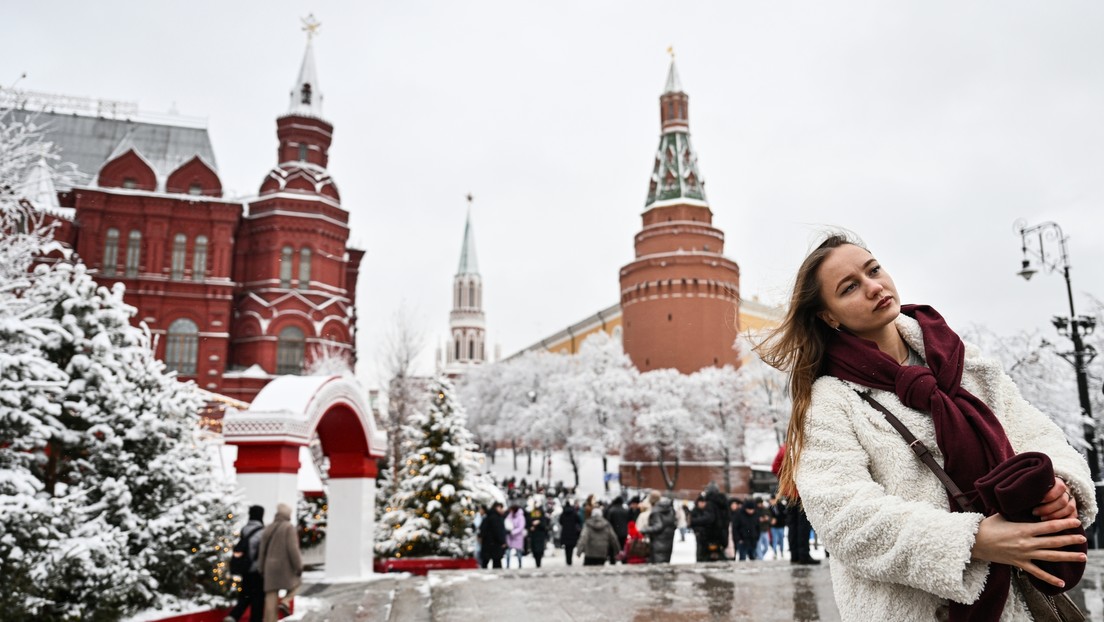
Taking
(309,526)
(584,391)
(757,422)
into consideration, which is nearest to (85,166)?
(584,391)

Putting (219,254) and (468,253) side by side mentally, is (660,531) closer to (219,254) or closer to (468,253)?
(219,254)

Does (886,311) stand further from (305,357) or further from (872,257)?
(305,357)

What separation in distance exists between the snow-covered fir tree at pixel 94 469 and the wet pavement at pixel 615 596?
1.84 m

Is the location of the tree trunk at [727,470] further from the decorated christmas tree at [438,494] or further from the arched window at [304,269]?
the decorated christmas tree at [438,494]

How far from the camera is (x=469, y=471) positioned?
672 inches

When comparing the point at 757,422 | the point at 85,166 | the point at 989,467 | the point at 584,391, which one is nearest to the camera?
the point at 989,467

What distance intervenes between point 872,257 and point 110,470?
9127 millimetres

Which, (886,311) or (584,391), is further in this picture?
(584,391)

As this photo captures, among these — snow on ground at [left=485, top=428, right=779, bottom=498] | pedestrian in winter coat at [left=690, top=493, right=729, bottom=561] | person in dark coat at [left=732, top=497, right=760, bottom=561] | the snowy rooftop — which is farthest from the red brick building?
pedestrian in winter coat at [left=690, top=493, right=729, bottom=561]

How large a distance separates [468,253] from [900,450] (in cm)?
10833

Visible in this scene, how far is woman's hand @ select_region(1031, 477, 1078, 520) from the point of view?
1644 millimetres

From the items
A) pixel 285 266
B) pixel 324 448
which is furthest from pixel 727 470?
pixel 324 448

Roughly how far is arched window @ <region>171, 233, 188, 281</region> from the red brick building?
0.17 feet

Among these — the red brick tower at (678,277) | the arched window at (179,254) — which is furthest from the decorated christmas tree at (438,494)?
the red brick tower at (678,277)
